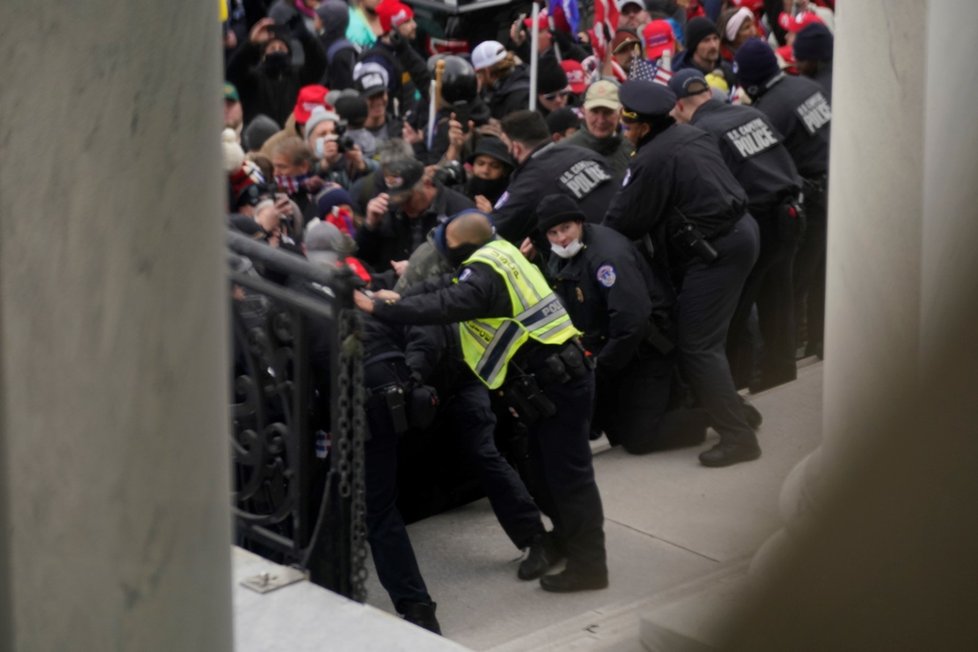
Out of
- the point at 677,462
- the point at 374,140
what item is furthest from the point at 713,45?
the point at 677,462

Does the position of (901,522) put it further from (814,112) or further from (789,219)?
(814,112)

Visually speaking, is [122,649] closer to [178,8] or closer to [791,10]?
[178,8]

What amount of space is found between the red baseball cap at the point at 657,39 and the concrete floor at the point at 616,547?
4.38 metres

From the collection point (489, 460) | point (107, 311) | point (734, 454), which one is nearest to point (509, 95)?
point (734, 454)

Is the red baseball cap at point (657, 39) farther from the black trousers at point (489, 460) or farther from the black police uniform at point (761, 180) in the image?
the black trousers at point (489, 460)

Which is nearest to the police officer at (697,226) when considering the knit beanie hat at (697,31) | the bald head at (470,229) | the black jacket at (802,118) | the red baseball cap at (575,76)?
the black jacket at (802,118)

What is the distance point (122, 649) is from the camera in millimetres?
2898

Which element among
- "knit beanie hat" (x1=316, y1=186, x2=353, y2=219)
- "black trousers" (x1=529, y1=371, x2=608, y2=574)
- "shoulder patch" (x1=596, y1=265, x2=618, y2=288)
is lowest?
"black trousers" (x1=529, y1=371, x2=608, y2=574)

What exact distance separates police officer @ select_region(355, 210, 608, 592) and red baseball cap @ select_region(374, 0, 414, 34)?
20.5 feet

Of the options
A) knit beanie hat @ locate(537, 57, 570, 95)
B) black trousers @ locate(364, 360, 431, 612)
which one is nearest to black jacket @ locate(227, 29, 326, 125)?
knit beanie hat @ locate(537, 57, 570, 95)

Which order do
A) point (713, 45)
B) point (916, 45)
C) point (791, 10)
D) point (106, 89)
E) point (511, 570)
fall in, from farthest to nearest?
point (791, 10)
point (713, 45)
point (511, 570)
point (916, 45)
point (106, 89)

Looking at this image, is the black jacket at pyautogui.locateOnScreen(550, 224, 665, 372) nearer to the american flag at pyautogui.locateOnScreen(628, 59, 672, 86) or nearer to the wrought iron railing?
A: the wrought iron railing

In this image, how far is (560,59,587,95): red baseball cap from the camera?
12.1 metres

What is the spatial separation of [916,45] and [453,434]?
3.44m
